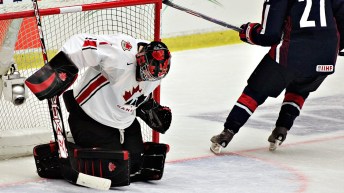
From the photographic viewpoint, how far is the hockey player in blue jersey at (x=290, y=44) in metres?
4.20

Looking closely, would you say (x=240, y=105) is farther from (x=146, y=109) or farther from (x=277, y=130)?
(x=146, y=109)

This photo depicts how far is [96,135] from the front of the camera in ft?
12.3

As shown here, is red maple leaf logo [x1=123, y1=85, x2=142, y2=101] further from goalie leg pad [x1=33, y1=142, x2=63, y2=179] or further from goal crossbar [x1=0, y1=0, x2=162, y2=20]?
goal crossbar [x1=0, y1=0, x2=162, y2=20]

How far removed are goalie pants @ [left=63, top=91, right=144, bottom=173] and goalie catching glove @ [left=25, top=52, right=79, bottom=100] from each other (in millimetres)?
331

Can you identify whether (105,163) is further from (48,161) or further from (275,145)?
(275,145)

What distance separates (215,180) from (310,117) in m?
1.59

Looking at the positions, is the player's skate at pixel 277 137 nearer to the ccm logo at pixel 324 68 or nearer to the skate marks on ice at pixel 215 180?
the skate marks on ice at pixel 215 180

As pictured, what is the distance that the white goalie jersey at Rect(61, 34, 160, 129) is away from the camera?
138 inches

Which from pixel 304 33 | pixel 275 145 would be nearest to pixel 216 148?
pixel 275 145

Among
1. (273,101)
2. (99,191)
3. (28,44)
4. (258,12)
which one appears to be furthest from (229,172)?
(258,12)

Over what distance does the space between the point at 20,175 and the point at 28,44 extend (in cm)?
104

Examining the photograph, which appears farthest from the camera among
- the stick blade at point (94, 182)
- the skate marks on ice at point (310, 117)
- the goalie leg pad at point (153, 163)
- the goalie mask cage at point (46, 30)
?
the skate marks on ice at point (310, 117)

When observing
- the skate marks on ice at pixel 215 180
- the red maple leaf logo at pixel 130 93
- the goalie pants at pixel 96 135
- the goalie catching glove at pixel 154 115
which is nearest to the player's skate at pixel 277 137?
the skate marks on ice at pixel 215 180

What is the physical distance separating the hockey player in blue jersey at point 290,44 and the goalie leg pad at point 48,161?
91 cm
